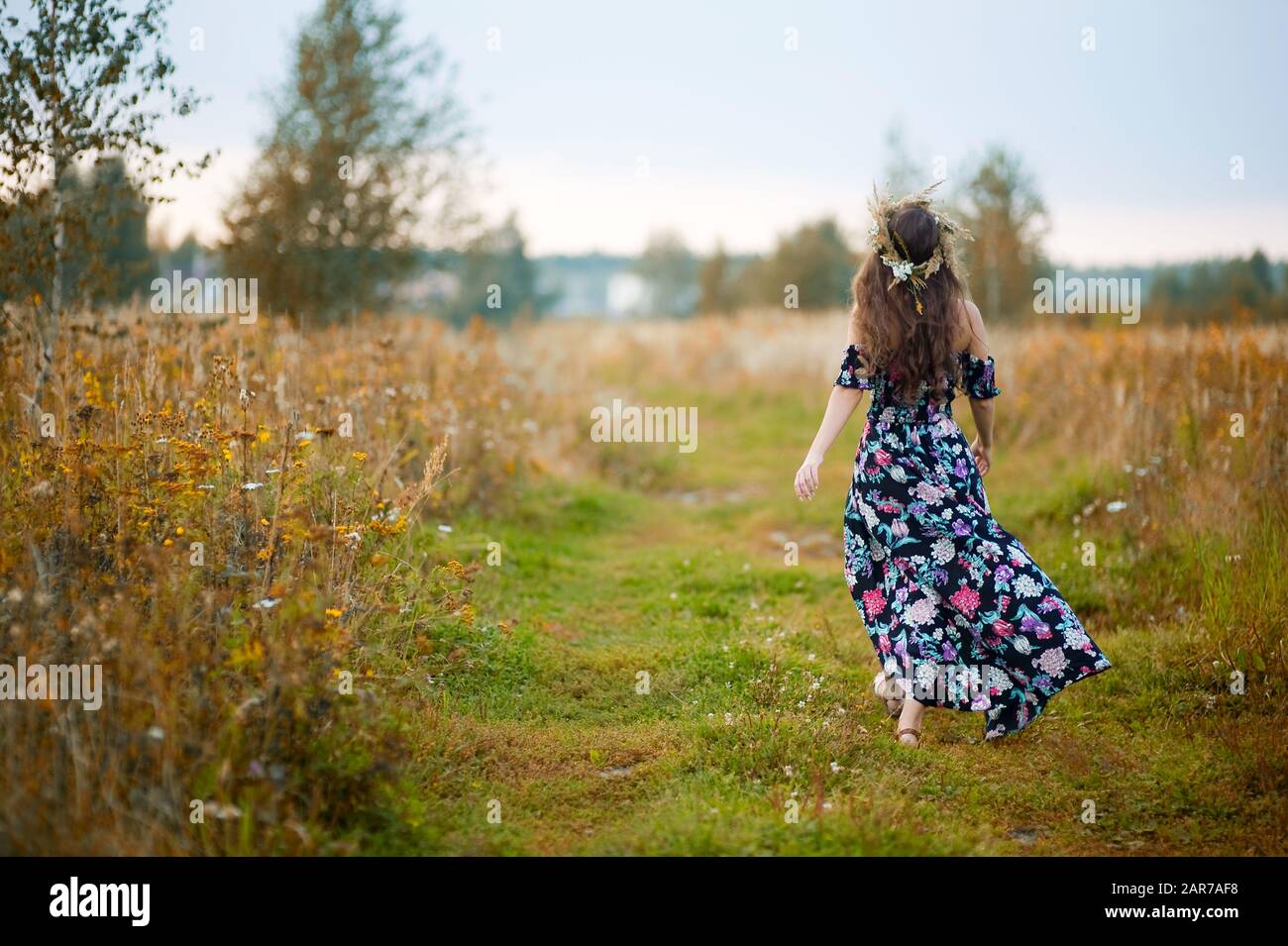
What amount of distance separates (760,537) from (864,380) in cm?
351

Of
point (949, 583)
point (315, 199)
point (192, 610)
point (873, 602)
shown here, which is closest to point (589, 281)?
point (315, 199)

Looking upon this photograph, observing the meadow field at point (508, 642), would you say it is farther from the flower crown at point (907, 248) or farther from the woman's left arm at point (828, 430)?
the flower crown at point (907, 248)

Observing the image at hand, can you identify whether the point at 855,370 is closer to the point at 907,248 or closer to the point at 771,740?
the point at 907,248

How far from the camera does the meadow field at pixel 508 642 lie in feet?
→ 9.45

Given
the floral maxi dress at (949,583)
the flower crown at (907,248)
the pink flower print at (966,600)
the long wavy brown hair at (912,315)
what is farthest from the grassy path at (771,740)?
the flower crown at (907,248)

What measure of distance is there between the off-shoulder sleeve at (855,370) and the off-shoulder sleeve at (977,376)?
0.42 m

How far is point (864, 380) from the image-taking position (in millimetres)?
4051

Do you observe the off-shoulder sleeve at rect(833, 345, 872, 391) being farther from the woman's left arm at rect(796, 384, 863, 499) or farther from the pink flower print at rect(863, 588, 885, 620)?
the pink flower print at rect(863, 588, 885, 620)

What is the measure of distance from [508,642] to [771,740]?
1.55 metres

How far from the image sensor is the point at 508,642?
15.6 feet

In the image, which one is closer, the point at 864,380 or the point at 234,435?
the point at 234,435

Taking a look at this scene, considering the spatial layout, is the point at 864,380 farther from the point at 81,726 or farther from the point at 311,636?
the point at 81,726
